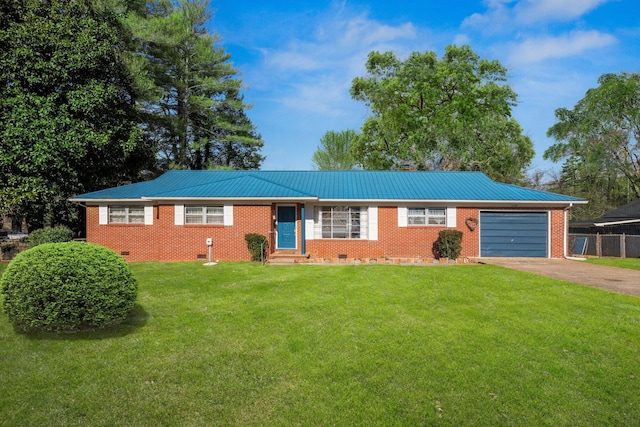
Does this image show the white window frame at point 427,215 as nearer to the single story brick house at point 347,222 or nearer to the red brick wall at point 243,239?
the single story brick house at point 347,222

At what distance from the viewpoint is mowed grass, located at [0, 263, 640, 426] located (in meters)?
3.73

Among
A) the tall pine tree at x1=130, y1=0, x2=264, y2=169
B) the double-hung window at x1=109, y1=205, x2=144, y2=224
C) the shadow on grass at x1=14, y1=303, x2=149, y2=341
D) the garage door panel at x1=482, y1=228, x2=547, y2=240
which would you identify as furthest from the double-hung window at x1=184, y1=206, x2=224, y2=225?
the tall pine tree at x1=130, y1=0, x2=264, y2=169

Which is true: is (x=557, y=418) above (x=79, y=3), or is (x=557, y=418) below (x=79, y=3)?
below

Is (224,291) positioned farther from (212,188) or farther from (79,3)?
(79,3)

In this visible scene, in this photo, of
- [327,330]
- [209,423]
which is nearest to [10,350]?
[209,423]

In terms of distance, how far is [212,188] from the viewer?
15953 millimetres

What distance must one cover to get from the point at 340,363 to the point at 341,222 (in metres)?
11.6

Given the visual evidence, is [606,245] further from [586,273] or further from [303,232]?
[303,232]

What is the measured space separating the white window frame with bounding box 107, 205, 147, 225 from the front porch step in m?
6.07

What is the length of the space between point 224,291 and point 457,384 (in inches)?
248

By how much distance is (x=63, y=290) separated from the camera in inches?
220

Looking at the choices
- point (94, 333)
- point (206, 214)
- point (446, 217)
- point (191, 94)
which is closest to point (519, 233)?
point (446, 217)

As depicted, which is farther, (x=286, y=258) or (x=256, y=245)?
(x=286, y=258)

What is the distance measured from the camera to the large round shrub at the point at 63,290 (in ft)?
18.2
